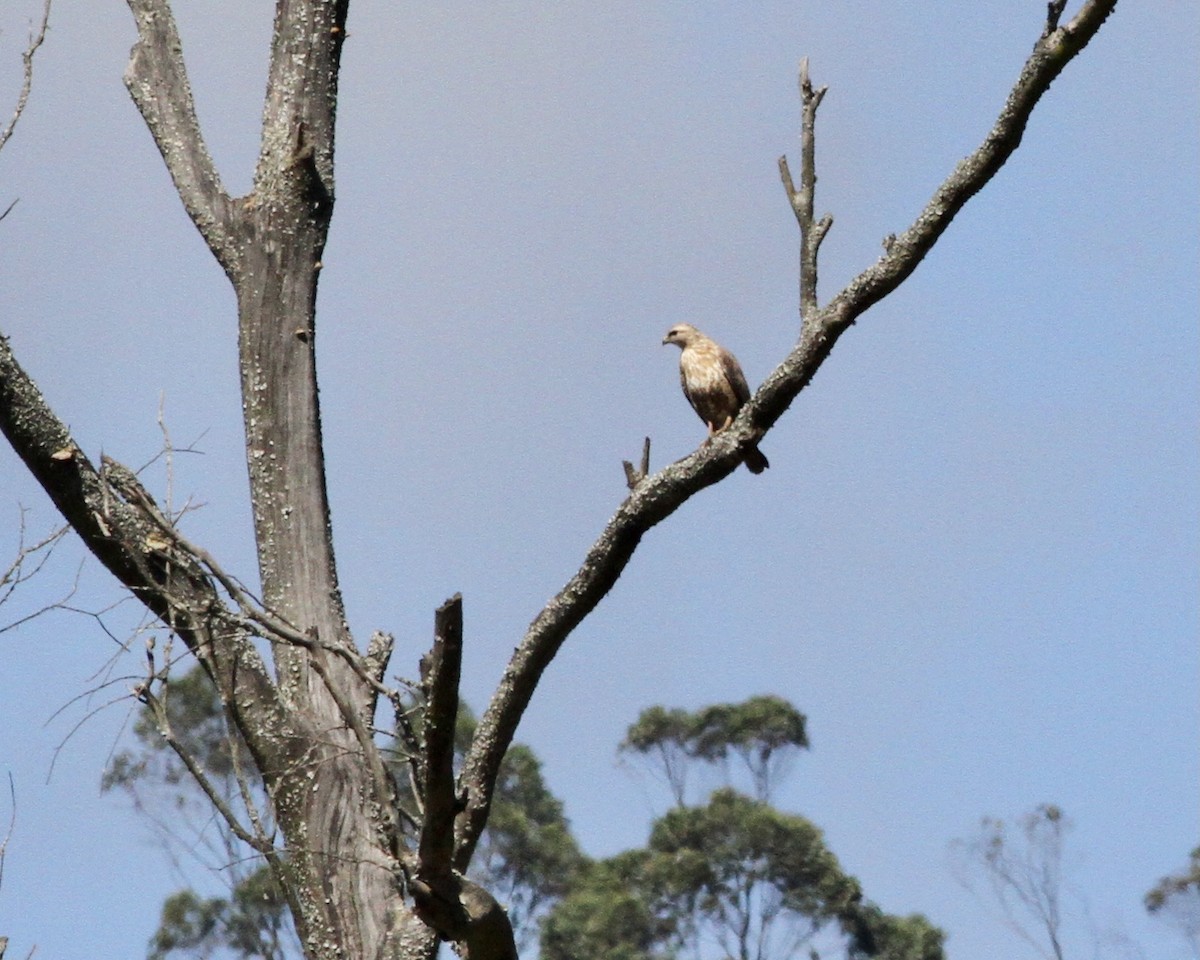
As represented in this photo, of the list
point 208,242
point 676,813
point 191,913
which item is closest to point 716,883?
point 676,813

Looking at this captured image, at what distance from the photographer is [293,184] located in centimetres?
533

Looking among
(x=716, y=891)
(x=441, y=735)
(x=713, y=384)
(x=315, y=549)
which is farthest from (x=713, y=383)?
(x=716, y=891)

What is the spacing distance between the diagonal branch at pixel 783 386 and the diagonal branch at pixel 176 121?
180 centimetres

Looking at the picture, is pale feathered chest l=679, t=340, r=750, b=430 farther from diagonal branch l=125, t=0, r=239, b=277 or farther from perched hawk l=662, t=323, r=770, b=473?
diagonal branch l=125, t=0, r=239, b=277

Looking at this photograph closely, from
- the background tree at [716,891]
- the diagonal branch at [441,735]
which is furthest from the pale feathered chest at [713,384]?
the background tree at [716,891]

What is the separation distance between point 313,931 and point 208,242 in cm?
237

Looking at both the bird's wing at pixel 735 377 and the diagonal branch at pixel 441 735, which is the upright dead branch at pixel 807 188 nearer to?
the diagonal branch at pixel 441 735

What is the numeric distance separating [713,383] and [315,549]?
14.2 ft

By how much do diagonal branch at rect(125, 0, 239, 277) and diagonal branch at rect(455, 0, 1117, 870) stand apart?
1802 millimetres


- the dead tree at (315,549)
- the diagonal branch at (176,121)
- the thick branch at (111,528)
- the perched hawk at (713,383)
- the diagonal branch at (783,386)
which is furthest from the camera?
the perched hawk at (713,383)

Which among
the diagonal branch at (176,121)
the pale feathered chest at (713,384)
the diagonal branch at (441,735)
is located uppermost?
the pale feathered chest at (713,384)

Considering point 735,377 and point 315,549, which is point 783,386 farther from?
point 735,377

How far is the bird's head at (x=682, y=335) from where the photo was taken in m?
9.59

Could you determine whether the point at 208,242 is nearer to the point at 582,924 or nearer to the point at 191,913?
the point at 191,913
